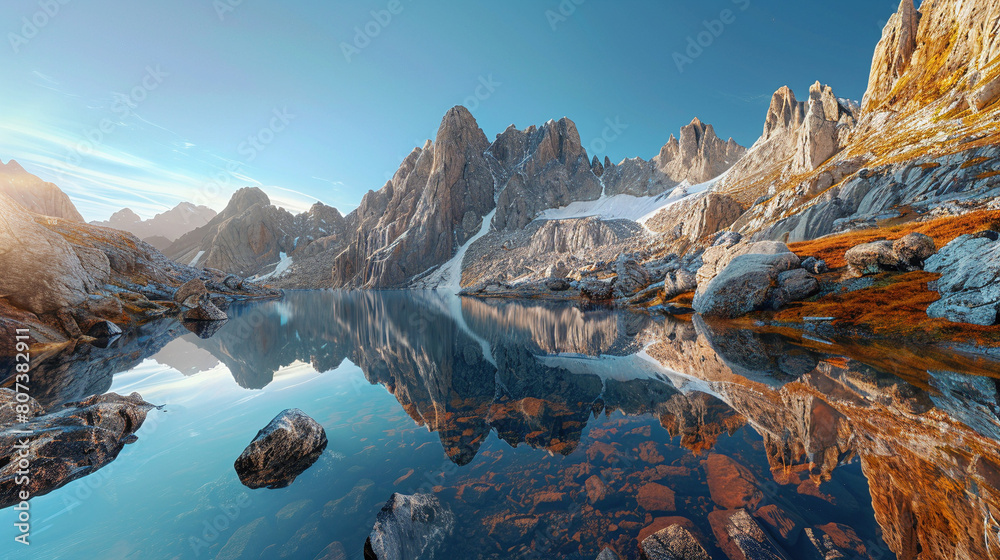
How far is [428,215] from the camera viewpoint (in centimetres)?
16175

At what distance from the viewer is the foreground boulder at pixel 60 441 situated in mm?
8070

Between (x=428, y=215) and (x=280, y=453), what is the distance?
525 feet

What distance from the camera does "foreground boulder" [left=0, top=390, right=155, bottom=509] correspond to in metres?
8.07

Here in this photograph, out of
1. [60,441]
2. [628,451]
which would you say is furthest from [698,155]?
[60,441]

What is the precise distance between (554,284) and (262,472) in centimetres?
7308

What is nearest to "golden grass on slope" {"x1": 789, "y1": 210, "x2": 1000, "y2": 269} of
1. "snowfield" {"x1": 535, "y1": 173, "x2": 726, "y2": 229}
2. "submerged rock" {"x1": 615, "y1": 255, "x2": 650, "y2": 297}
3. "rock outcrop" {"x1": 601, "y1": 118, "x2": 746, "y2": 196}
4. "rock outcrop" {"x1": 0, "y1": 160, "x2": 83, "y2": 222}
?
"submerged rock" {"x1": 615, "y1": 255, "x2": 650, "y2": 297}

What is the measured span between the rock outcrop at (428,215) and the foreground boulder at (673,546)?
6154 inches

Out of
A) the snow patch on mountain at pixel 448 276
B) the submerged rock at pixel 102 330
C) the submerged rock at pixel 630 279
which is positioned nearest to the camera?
the submerged rock at pixel 102 330

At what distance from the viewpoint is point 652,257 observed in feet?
Answer: 284

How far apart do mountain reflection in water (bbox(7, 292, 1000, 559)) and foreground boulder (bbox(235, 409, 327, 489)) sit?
1.41 ft

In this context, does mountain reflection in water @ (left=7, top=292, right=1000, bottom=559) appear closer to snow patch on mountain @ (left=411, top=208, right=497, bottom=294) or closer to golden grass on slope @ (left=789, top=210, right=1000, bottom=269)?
golden grass on slope @ (left=789, top=210, right=1000, bottom=269)

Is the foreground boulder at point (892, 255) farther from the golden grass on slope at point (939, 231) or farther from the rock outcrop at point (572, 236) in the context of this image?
the rock outcrop at point (572, 236)

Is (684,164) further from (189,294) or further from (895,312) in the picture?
(189,294)


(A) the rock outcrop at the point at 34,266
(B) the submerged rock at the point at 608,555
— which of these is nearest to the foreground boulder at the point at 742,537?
(B) the submerged rock at the point at 608,555
